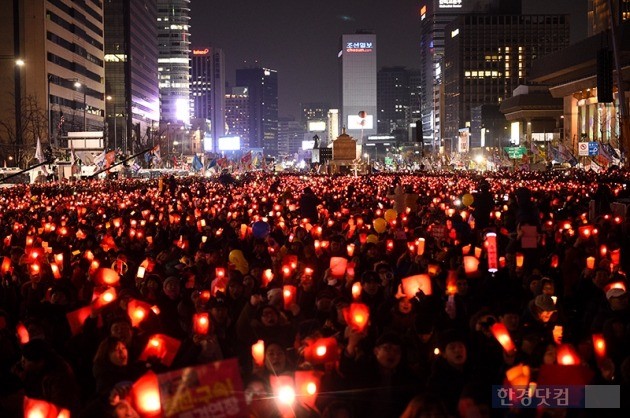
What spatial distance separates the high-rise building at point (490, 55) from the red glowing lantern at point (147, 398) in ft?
621

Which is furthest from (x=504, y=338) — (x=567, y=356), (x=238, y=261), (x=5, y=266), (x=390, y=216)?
(x=390, y=216)

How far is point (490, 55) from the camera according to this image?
196125 millimetres

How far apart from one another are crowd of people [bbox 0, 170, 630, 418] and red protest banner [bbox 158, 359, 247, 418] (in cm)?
46

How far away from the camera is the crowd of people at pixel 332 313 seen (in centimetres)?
679

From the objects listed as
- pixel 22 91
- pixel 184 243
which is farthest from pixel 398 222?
pixel 22 91

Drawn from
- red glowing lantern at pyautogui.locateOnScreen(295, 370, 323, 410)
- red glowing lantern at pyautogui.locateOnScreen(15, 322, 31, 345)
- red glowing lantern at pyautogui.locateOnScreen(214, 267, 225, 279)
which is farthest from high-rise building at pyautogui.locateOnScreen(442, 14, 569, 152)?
red glowing lantern at pyautogui.locateOnScreen(295, 370, 323, 410)

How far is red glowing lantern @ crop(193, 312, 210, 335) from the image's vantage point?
8617 mm

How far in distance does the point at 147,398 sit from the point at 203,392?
685mm

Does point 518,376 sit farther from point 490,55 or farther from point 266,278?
point 490,55

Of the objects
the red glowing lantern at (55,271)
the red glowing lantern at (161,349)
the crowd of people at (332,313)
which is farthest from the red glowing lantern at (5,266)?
the red glowing lantern at (161,349)

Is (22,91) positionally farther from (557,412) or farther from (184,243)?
(557,412)

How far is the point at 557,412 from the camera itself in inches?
227

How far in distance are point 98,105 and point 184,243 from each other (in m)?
110

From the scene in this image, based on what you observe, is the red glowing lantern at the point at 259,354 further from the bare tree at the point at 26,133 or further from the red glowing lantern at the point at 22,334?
the bare tree at the point at 26,133
